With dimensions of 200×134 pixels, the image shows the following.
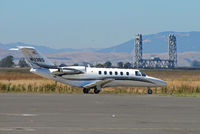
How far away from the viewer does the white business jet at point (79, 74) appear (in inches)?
1769

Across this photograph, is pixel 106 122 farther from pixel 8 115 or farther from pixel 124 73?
pixel 124 73

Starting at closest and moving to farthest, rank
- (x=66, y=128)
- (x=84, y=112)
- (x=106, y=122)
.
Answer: (x=66, y=128)
(x=106, y=122)
(x=84, y=112)

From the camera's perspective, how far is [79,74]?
149 ft

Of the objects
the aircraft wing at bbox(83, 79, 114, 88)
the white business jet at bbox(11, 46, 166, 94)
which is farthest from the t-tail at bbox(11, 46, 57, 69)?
the aircraft wing at bbox(83, 79, 114, 88)

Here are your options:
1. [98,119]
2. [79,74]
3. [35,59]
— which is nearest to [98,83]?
[79,74]

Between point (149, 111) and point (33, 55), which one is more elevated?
point (33, 55)

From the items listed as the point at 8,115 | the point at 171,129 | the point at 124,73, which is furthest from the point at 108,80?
the point at 171,129

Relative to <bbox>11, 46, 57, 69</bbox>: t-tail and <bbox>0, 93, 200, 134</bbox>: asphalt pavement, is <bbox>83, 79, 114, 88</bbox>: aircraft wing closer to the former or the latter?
<bbox>11, 46, 57, 69</bbox>: t-tail

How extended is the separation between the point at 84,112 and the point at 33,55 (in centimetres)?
2166

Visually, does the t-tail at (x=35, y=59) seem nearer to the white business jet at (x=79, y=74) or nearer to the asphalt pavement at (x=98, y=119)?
the white business jet at (x=79, y=74)

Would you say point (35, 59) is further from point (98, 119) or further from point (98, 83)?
point (98, 119)

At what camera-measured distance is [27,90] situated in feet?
146

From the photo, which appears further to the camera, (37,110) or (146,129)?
(37,110)

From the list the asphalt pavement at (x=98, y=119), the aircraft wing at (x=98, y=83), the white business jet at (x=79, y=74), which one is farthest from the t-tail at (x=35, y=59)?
Result: the asphalt pavement at (x=98, y=119)
